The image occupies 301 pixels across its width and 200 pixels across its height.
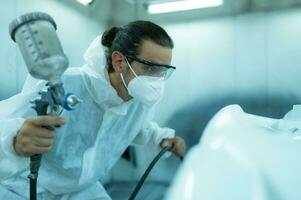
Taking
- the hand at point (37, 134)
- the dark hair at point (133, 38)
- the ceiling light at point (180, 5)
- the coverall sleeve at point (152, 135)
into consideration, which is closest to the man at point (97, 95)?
the dark hair at point (133, 38)

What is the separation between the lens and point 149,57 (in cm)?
115

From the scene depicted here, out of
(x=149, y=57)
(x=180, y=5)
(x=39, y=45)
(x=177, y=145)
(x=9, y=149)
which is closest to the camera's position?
(x=39, y=45)

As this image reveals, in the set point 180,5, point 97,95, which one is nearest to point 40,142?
point 97,95

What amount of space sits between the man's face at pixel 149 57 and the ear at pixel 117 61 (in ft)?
0.08

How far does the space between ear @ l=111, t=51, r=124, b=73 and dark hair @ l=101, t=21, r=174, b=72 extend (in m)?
0.01

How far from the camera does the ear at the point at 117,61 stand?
116 cm

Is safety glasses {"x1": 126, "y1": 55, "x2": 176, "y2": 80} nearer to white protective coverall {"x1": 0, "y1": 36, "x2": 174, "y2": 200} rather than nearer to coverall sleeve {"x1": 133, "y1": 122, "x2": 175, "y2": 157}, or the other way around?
white protective coverall {"x1": 0, "y1": 36, "x2": 174, "y2": 200}

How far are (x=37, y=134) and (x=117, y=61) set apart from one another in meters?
0.52

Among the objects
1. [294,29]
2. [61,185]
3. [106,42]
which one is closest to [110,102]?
[106,42]

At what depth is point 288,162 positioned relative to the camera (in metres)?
0.64

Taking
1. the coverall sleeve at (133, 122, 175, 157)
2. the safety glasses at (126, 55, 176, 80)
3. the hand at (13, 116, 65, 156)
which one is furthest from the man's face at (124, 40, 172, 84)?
the hand at (13, 116, 65, 156)

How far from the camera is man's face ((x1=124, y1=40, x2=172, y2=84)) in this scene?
1148 mm

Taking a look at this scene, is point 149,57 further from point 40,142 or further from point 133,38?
point 40,142

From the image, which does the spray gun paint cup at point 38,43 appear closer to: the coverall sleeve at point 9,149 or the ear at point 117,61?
the coverall sleeve at point 9,149
